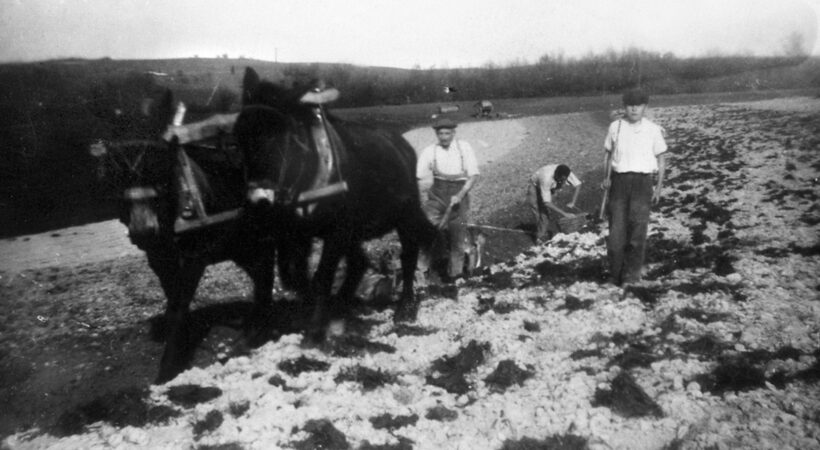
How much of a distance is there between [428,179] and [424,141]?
1995 cm

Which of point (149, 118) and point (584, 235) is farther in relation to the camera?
point (584, 235)

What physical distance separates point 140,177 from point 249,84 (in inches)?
54.1

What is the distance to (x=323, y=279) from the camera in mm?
5980

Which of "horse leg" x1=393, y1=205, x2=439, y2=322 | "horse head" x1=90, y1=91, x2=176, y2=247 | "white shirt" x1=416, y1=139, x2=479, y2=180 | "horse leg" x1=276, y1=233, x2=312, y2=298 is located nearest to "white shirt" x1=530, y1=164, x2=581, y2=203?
"white shirt" x1=416, y1=139, x2=479, y2=180

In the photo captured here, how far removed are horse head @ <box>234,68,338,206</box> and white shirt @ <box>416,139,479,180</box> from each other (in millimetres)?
2602

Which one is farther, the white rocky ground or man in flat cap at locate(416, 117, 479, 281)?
man in flat cap at locate(416, 117, 479, 281)

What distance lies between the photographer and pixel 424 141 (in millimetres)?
27875

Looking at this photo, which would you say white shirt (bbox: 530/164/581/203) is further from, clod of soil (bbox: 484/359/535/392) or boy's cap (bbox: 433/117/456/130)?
clod of soil (bbox: 484/359/535/392)

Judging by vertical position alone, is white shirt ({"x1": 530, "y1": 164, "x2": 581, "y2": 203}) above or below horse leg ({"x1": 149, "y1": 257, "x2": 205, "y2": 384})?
above

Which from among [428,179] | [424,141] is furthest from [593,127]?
[428,179]

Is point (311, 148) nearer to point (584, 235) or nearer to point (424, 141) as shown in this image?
point (584, 235)

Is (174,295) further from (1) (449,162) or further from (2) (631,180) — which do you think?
(2) (631,180)

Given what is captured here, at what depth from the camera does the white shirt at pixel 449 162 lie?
8.04 metres

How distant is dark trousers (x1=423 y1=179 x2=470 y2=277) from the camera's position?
8094mm
